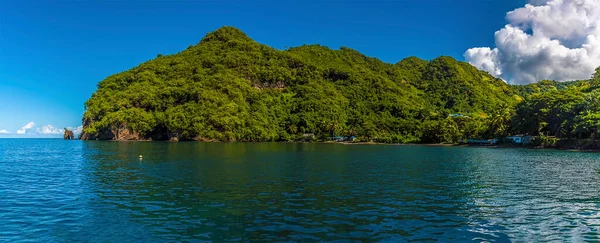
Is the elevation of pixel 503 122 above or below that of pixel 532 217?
above

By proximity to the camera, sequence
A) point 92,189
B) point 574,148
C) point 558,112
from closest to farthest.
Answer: point 92,189
point 574,148
point 558,112

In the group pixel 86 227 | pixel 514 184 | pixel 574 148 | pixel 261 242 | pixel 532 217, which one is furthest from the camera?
pixel 574 148

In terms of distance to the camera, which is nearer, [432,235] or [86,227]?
[432,235]

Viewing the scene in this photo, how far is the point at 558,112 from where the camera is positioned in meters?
125

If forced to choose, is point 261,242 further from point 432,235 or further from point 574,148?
point 574,148

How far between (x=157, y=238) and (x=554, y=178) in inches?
1738

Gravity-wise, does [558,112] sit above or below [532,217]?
above

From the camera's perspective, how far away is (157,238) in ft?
59.1

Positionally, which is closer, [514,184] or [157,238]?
[157,238]

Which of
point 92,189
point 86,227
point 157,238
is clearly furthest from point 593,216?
point 92,189

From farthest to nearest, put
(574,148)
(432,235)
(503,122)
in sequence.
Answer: (503,122) < (574,148) < (432,235)

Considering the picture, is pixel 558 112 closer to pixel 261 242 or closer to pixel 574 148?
pixel 574 148

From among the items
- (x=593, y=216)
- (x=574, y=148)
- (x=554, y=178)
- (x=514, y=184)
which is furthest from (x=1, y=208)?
(x=574, y=148)

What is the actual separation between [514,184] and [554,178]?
9.11 meters
